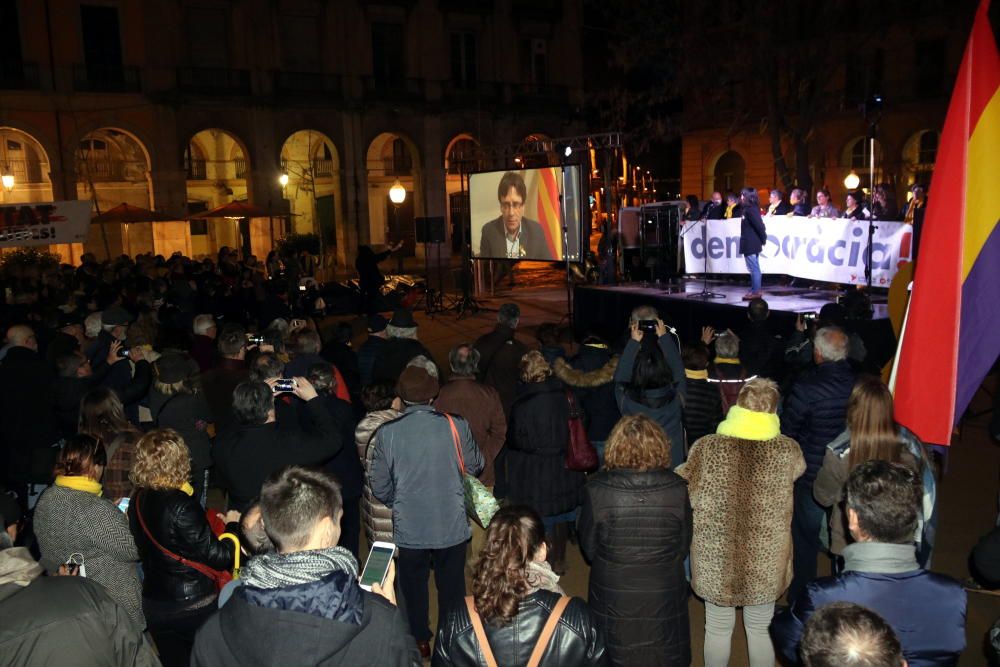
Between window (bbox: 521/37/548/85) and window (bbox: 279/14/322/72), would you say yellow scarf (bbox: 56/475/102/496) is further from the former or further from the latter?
window (bbox: 521/37/548/85)

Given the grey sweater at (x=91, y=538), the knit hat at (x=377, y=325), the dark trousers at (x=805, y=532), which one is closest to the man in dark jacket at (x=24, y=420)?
the grey sweater at (x=91, y=538)

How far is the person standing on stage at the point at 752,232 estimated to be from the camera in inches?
502

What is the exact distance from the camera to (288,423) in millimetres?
4438

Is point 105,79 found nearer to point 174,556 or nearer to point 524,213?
point 524,213

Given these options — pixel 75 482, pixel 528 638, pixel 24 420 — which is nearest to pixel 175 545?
pixel 75 482

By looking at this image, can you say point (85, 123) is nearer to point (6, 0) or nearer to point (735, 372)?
point (6, 0)

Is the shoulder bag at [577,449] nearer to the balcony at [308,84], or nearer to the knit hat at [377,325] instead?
the knit hat at [377,325]

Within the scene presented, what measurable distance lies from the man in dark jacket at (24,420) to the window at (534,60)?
2962cm

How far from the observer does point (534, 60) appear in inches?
1324

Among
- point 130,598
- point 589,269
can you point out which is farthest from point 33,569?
point 589,269

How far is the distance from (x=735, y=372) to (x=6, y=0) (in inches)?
1020

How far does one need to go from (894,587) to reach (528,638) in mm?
1207

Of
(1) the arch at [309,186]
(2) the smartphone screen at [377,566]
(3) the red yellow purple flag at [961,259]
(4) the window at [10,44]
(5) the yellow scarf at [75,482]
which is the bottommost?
(5) the yellow scarf at [75,482]

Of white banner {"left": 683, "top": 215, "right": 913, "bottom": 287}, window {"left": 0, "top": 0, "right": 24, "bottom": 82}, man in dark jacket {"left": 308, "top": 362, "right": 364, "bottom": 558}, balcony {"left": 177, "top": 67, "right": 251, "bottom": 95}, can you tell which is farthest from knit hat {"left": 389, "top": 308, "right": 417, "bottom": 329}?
window {"left": 0, "top": 0, "right": 24, "bottom": 82}
